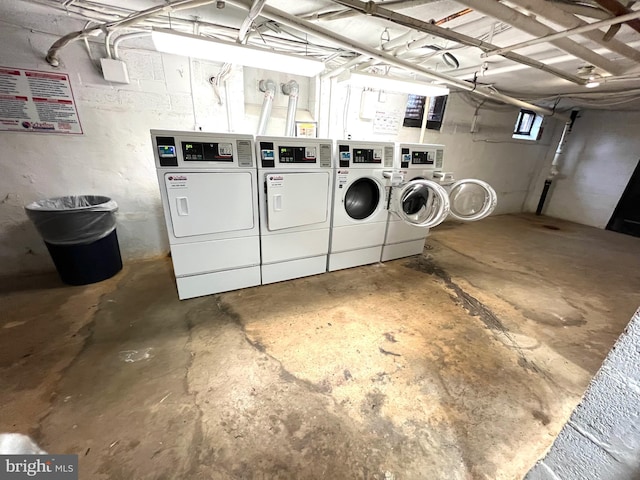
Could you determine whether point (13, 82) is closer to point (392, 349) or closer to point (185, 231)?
point (185, 231)

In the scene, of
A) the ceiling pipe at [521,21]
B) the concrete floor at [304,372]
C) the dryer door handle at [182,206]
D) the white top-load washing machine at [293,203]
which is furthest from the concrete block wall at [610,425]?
the dryer door handle at [182,206]

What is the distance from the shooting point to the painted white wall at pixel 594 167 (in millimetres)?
4676

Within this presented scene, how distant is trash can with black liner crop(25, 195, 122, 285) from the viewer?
2049 mm

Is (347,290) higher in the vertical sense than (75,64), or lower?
lower

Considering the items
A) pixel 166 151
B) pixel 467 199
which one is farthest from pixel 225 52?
pixel 467 199

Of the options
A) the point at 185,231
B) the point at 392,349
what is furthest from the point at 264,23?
the point at 392,349

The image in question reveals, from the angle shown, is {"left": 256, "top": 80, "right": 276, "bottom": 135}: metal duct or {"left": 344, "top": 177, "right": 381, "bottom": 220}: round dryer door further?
{"left": 256, "top": 80, "right": 276, "bottom": 135}: metal duct

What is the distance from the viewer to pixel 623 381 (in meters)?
0.65

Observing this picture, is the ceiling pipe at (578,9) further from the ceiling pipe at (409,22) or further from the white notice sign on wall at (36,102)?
the white notice sign on wall at (36,102)

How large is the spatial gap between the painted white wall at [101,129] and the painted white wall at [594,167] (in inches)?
261

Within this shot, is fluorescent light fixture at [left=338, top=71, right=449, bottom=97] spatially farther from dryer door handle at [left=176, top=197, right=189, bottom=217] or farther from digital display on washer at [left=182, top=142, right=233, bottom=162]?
dryer door handle at [left=176, top=197, right=189, bottom=217]

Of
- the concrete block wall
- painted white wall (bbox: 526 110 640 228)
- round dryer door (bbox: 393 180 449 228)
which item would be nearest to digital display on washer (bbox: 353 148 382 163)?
round dryer door (bbox: 393 180 449 228)

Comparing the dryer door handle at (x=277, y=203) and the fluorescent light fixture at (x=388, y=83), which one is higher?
the fluorescent light fixture at (x=388, y=83)

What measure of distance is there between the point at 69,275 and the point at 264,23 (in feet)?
8.99
